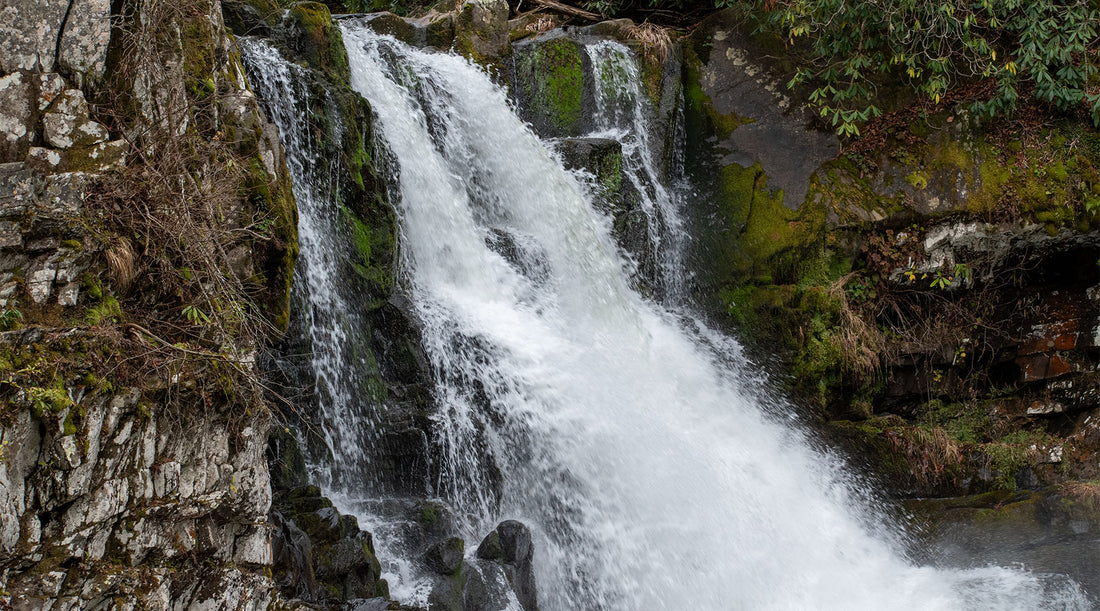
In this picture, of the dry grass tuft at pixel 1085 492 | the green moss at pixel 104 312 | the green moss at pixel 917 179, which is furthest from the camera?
the green moss at pixel 917 179

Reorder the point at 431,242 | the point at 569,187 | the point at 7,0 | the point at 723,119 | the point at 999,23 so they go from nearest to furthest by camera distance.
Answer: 1. the point at 7,0
2. the point at 431,242
3. the point at 999,23
4. the point at 569,187
5. the point at 723,119

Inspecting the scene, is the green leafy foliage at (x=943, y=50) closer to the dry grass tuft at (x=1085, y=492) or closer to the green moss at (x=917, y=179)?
the green moss at (x=917, y=179)

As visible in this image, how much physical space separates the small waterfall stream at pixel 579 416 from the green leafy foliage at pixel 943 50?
2915 millimetres

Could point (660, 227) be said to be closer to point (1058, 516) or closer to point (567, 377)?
point (567, 377)

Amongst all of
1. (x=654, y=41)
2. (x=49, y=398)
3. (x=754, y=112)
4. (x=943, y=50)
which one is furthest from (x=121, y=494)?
(x=943, y=50)

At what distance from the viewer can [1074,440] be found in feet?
26.2

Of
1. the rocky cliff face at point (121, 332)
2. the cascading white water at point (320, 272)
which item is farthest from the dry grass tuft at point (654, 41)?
the rocky cliff face at point (121, 332)

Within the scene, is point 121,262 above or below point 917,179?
above

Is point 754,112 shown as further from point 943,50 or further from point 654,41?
point 943,50

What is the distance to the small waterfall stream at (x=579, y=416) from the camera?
563 centimetres

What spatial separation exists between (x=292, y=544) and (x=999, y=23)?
7.92m

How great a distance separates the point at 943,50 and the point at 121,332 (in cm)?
820

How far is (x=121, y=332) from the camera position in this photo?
139 inches

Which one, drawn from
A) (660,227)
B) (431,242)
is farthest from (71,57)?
(660,227)
